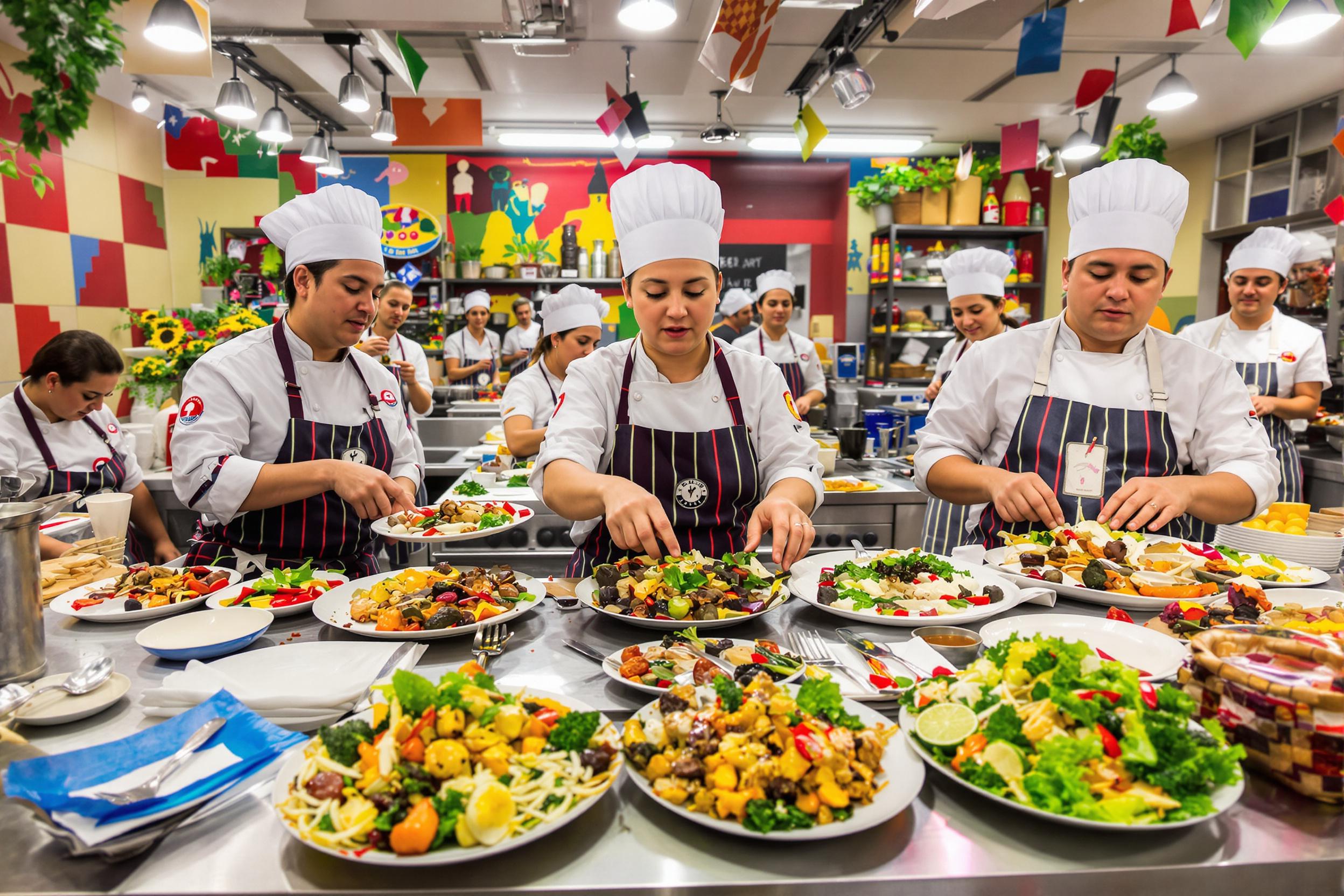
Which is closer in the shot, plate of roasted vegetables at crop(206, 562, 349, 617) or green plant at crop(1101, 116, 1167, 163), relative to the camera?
plate of roasted vegetables at crop(206, 562, 349, 617)

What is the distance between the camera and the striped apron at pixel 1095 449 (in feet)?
7.43

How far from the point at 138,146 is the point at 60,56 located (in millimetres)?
9007

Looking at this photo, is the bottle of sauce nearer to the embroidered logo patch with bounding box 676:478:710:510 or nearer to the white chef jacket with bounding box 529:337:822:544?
the white chef jacket with bounding box 529:337:822:544

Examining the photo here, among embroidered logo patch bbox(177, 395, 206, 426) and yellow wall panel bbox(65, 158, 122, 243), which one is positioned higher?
yellow wall panel bbox(65, 158, 122, 243)

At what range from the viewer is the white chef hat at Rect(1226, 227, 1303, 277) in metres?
4.66

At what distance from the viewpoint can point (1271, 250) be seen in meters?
4.64

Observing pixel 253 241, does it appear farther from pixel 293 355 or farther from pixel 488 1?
pixel 293 355

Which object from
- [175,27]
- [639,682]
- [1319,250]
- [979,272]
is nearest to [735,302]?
[979,272]

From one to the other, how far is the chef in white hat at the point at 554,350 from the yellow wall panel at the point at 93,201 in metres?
5.52

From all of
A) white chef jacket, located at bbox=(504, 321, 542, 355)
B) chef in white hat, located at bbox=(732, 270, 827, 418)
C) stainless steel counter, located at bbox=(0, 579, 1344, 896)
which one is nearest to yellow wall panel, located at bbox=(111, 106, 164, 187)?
white chef jacket, located at bbox=(504, 321, 542, 355)

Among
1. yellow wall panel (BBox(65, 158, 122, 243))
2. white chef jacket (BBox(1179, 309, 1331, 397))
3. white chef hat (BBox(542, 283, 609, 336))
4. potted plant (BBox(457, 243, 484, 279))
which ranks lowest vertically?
white chef jacket (BBox(1179, 309, 1331, 397))

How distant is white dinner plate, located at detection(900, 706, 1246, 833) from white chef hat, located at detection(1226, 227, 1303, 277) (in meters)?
4.85

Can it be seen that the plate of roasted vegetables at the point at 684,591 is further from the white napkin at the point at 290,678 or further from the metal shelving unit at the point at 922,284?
the metal shelving unit at the point at 922,284

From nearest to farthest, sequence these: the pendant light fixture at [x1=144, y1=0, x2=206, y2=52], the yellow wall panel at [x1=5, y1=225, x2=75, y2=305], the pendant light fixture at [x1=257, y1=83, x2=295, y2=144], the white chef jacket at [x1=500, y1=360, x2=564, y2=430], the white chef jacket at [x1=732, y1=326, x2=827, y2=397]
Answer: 1. the pendant light fixture at [x1=144, y1=0, x2=206, y2=52]
2. the white chef jacket at [x1=500, y1=360, x2=564, y2=430]
3. the pendant light fixture at [x1=257, y1=83, x2=295, y2=144]
4. the yellow wall panel at [x1=5, y1=225, x2=75, y2=305]
5. the white chef jacket at [x1=732, y1=326, x2=827, y2=397]
